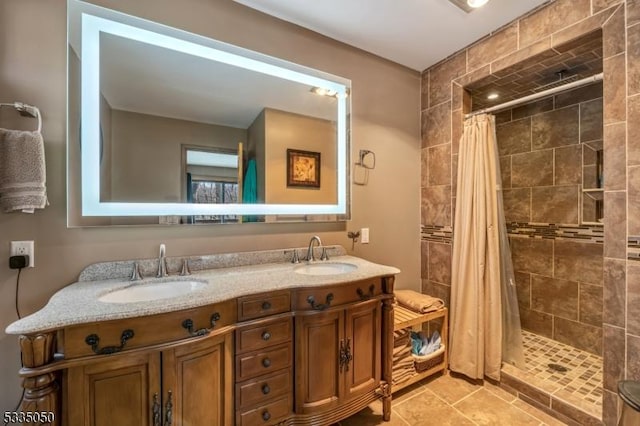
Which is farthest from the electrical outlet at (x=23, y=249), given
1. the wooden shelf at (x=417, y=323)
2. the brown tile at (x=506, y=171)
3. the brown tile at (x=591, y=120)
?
the brown tile at (x=591, y=120)

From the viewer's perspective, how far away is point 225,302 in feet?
3.92

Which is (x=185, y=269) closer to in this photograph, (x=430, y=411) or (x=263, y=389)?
(x=263, y=389)

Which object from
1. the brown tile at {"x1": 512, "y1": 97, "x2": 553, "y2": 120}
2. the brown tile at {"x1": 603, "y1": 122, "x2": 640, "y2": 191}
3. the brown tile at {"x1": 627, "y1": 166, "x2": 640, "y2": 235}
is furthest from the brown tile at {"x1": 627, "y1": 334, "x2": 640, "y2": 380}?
the brown tile at {"x1": 512, "y1": 97, "x2": 553, "y2": 120}

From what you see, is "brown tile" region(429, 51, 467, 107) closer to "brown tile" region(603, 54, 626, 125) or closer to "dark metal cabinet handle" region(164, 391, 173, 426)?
"brown tile" region(603, 54, 626, 125)

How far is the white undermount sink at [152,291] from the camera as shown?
1.26 metres

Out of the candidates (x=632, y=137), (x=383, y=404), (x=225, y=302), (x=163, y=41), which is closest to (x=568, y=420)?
(x=383, y=404)

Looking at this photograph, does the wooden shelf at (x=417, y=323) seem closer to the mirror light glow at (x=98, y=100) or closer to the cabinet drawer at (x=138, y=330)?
the mirror light glow at (x=98, y=100)

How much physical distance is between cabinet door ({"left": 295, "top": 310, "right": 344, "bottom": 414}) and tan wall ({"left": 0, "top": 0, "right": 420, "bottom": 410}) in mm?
623

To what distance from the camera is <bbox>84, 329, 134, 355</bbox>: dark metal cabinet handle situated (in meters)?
0.95

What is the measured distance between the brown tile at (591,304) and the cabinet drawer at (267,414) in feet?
8.75

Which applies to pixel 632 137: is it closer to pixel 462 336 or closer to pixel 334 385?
pixel 462 336

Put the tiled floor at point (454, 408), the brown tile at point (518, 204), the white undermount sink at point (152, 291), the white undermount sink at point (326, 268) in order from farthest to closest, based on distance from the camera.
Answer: the brown tile at point (518, 204)
the white undermount sink at point (326, 268)
the tiled floor at point (454, 408)
the white undermount sink at point (152, 291)

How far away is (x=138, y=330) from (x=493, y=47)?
2.71 metres

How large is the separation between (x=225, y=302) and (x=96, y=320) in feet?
1.44
